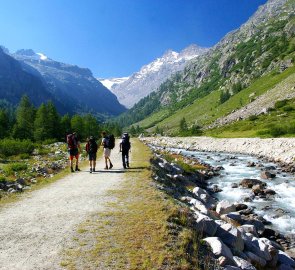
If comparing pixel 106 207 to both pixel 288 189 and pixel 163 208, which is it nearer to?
pixel 163 208

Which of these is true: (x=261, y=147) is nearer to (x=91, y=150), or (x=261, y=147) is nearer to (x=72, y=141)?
(x=91, y=150)

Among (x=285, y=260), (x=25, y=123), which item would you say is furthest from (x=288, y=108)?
(x=285, y=260)

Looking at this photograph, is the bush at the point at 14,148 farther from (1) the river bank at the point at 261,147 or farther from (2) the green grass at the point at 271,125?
(2) the green grass at the point at 271,125

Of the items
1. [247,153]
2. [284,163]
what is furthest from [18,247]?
[247,153]

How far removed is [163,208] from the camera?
16.0m

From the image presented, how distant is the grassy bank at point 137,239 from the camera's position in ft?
35.1

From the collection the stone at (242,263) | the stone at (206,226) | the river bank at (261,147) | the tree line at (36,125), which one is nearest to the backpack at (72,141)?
the stone at (206,226)

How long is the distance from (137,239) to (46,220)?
15.7 feet

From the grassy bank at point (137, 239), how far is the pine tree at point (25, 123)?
92.4 meters

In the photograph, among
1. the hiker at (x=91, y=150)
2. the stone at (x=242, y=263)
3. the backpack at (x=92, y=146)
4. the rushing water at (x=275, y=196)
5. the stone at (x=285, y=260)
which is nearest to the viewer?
the stone at (x=242, y=263)

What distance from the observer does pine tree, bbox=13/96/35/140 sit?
337 feet

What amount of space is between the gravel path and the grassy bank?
58 cm

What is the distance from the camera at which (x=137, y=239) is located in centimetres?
1237

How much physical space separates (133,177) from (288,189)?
670 inches
